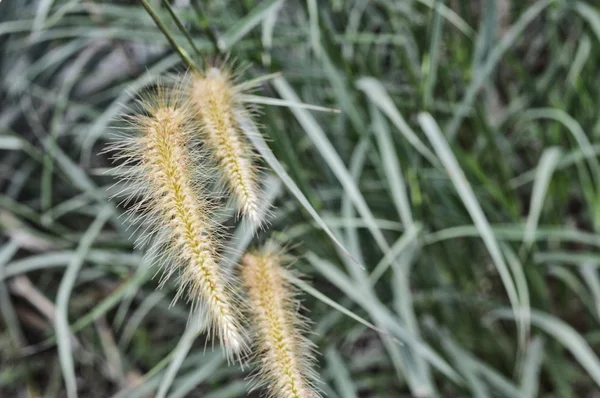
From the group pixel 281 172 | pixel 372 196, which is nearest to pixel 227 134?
pixel 281 172

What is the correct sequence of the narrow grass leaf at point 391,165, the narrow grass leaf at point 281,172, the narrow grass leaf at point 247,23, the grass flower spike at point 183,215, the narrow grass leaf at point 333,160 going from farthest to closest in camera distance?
the narrow grass leaf at point 391,165 → the narrow grass leaf at point 333,160 → the narrow grass leaf at point 247,23 → the narrow grass leaf at point 281,172 → the grass flower spike at point 183,215

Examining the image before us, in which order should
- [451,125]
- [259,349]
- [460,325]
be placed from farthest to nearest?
[460,325] → [451,125] → [259,349]

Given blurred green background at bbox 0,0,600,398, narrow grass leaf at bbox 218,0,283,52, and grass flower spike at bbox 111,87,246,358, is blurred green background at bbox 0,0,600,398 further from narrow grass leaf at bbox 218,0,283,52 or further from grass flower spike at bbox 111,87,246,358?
grass flower spike at bbox 111,87,246,358

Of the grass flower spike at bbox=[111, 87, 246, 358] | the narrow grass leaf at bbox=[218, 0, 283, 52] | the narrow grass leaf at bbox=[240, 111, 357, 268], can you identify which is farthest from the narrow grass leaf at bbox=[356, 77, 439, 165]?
the grass flower spike at bbox=[111, 87, 246, 358]

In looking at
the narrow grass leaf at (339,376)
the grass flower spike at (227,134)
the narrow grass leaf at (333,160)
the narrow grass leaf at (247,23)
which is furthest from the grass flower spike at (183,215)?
the narrow grass leaf at (339,376)

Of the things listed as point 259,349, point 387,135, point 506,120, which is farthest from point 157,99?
point 506,120

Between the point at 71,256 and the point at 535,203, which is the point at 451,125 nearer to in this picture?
the point at 535,203

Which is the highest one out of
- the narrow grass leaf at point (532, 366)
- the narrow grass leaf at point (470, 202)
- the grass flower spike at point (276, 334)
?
the narrow grass leaf at point (470, 202)

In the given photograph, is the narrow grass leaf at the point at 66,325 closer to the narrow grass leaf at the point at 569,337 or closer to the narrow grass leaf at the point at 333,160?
the narrow grass leaf at the point at 333,160
